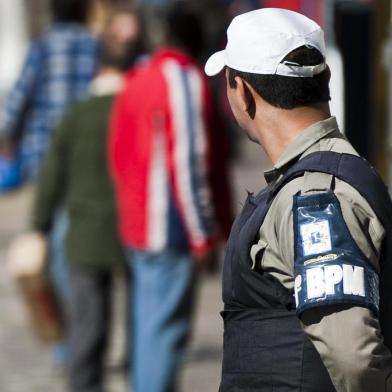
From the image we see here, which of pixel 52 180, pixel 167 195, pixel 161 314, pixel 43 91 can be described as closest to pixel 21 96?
pixel 43 91

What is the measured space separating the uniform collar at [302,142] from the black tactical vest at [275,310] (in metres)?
0.03

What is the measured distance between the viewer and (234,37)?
308 centimetres

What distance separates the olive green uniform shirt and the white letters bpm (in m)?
0.04

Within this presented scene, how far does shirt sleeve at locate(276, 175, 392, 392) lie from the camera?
9.07 feet

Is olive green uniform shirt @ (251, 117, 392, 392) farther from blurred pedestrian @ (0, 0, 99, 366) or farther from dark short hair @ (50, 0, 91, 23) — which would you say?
dark short hair @ (50, 0, 91, 23)

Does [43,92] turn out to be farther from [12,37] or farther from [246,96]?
[12,37]

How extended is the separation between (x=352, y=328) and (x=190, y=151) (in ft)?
10.6

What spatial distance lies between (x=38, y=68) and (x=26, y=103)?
0.71 ft

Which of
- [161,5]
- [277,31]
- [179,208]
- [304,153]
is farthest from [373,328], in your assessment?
[161,5]

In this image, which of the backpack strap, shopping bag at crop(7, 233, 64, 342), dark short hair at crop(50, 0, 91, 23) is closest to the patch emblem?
the backpack strap

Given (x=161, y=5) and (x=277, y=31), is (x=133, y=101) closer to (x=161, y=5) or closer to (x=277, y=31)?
(x=277, y=31)

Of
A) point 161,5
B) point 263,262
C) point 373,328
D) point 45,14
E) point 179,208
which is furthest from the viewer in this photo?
point 45,14

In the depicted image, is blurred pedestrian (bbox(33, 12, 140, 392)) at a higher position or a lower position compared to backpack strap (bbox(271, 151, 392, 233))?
lower

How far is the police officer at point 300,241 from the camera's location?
2.79m
